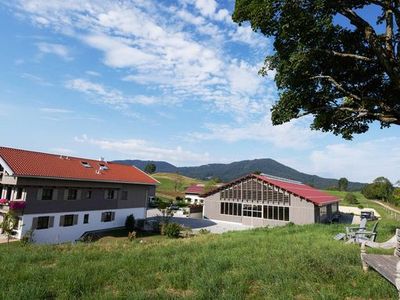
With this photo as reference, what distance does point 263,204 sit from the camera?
41312 mm

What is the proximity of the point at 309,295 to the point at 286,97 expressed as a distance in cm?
1073

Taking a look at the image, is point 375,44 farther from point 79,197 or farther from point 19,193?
point 79,197

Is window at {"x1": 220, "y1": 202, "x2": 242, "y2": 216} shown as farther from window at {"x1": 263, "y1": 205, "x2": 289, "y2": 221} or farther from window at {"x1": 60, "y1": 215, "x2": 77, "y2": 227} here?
window at {"x1": 60, "y1": 215, "x2": 77, "y2": 227}

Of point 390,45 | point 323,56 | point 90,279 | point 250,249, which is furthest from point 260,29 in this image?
point 90,279

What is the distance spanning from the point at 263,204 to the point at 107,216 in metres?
20.9

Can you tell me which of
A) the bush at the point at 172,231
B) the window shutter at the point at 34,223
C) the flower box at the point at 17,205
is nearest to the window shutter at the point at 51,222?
the window shutter at the point at 34,223

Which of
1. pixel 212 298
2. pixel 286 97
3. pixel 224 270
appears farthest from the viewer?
pixel 286 97

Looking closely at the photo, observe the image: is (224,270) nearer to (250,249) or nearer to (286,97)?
(250,249)

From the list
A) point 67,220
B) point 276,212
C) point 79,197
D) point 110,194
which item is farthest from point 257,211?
point 67,220

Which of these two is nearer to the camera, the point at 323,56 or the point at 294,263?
the point at 294,263

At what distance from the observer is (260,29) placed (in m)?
12.1

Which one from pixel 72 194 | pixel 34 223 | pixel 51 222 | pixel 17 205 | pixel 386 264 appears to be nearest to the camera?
pixel 386 264

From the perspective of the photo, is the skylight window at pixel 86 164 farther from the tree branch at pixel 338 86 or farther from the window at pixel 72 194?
the tree branch at pixel 338 86

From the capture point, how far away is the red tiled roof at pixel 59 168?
91.7 feet
